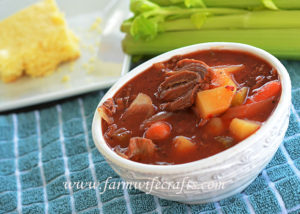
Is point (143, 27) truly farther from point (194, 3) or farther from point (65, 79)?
point (65, 79)

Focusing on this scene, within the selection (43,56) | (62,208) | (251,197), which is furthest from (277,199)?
(43,56)

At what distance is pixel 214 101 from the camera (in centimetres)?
162

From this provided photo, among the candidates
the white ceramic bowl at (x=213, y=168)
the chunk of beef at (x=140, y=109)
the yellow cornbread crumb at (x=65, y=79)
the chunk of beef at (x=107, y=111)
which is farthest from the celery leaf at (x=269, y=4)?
the yellow cornbread crumb at (x=65, y=79)

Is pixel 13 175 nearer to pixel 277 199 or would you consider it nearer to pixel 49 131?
pixel 49 131

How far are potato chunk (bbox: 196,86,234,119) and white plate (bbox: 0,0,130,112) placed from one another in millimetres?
1156

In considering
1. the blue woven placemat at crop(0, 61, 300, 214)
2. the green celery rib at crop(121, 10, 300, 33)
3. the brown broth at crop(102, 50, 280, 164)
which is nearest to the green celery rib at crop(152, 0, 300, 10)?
the green celery rib at crop(121, 10, 300, 33)

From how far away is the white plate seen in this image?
285cm

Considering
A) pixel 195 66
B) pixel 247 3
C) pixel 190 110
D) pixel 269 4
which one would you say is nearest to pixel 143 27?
pixel 247 3

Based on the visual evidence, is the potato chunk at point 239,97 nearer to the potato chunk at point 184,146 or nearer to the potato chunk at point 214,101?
the potato chunk at point 214,101

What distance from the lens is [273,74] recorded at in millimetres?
1771

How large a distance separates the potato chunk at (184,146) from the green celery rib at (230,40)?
1.28m

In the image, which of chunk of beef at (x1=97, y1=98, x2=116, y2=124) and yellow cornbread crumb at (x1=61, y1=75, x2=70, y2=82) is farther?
yellow cornbread crumb at (x1=61, y1=75, x2=70, y2=82)

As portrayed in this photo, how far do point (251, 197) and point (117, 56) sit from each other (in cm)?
163

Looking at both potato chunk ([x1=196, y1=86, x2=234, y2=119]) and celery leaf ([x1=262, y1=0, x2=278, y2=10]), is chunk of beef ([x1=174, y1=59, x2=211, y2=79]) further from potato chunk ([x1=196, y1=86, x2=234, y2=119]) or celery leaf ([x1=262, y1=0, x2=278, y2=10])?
celery leaf ([x1=262, y1=0, x2=278, y2=10])
